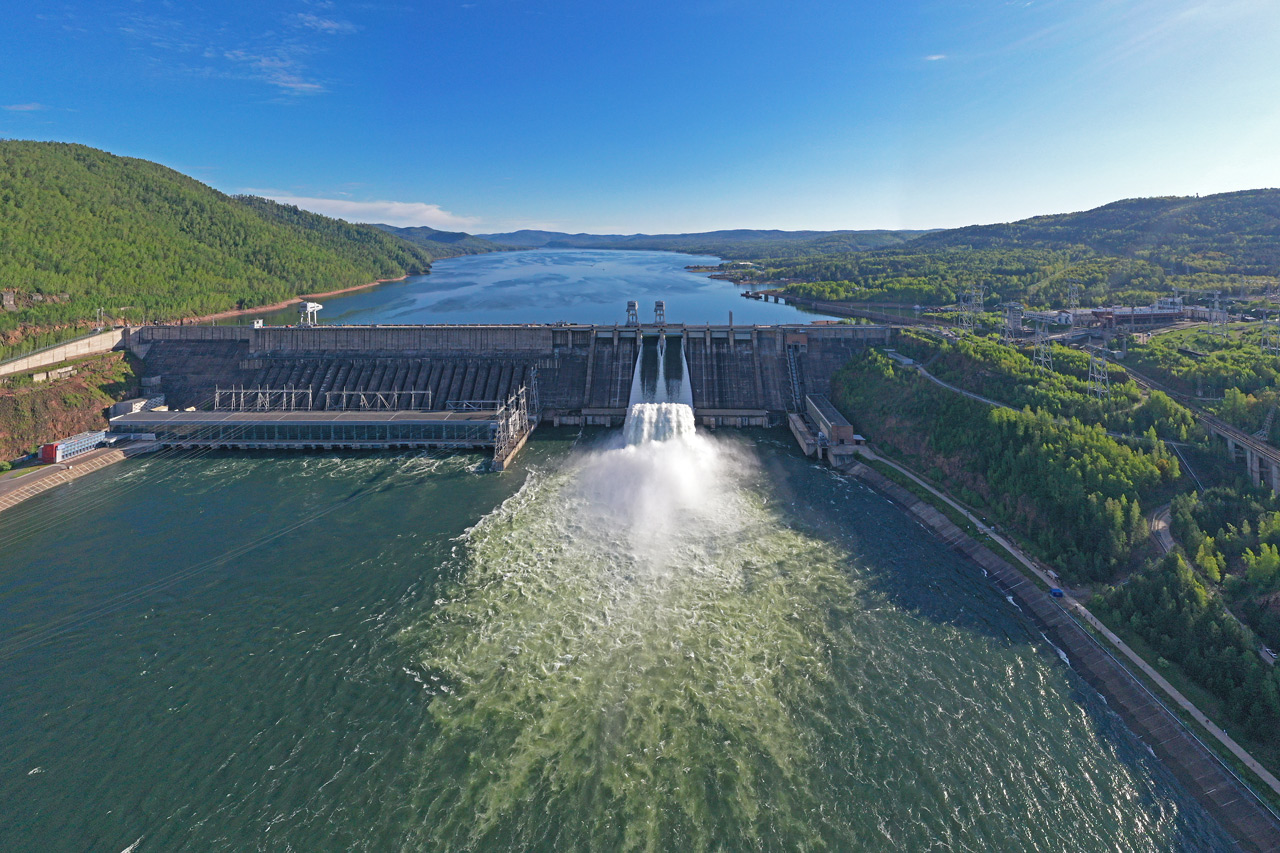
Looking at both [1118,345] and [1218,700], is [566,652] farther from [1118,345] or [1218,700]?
[1118,345]

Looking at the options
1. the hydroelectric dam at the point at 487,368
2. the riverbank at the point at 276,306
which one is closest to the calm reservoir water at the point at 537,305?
the riverbank at the point at 276,306

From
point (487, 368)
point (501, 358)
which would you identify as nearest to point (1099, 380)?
point (501, 358)

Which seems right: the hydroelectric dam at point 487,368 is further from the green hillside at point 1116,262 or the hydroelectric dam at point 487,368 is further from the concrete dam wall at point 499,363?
the green hillside at point 1116,262

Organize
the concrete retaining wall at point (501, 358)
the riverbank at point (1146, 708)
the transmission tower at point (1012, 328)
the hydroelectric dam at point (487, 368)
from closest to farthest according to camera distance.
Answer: the riverbank at point (1146, 708) → the hydroelectric dam at point (487, 368) → the concrete retaining wall at point (501, 358) → the transmission tower at point (1012, 328)

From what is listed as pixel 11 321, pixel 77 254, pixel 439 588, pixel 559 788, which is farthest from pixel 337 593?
pixel 77 254

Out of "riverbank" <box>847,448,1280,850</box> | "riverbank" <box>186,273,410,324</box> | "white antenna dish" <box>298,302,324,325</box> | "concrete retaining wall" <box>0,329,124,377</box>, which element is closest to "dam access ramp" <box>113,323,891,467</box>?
"concrete retaining wall" <box>0,329,124,377</box>

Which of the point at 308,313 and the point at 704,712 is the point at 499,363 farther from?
the point at 704,712
